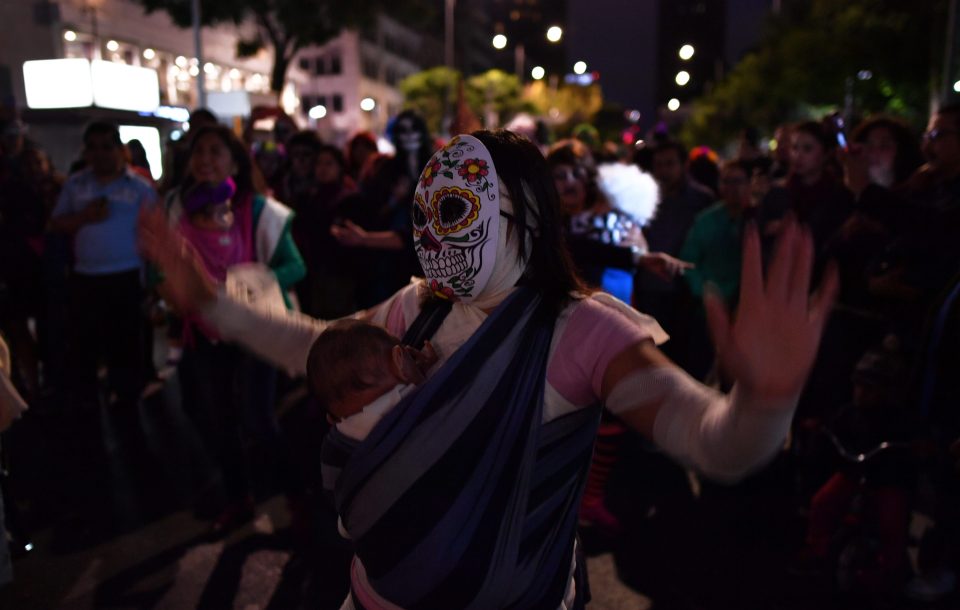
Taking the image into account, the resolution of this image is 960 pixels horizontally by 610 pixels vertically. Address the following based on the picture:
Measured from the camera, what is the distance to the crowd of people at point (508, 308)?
1.65 metres

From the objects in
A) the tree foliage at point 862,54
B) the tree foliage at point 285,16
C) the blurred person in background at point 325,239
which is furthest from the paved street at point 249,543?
the tree foliage at point 285,16

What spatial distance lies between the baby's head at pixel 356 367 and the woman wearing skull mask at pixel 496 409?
77 mm

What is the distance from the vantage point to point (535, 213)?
1839mm

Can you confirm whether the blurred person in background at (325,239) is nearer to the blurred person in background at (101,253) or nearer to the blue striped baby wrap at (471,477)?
the blurred person in background at (101,253)

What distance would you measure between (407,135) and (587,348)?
4569 millimetres

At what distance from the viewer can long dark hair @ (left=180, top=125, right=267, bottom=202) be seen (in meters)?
4.20

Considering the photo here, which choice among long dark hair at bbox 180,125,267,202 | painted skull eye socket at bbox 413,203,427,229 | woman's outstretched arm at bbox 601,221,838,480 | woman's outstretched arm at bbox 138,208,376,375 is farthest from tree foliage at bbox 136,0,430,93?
woman's outstretched arm at bbox 601,221,838,480

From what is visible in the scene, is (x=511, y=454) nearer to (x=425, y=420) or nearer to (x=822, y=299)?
(x=425, y=420)

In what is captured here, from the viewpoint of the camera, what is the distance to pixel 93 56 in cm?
2970

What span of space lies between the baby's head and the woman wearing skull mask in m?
0.08

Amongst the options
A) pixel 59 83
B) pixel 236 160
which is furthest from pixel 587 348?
pixel 59 83

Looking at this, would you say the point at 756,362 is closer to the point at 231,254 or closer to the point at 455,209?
the point at 455,209

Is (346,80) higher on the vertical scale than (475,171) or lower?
higher

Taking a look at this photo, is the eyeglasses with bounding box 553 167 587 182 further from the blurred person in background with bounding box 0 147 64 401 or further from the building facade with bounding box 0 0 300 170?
the building facade with bounding box 0 0 300 170
